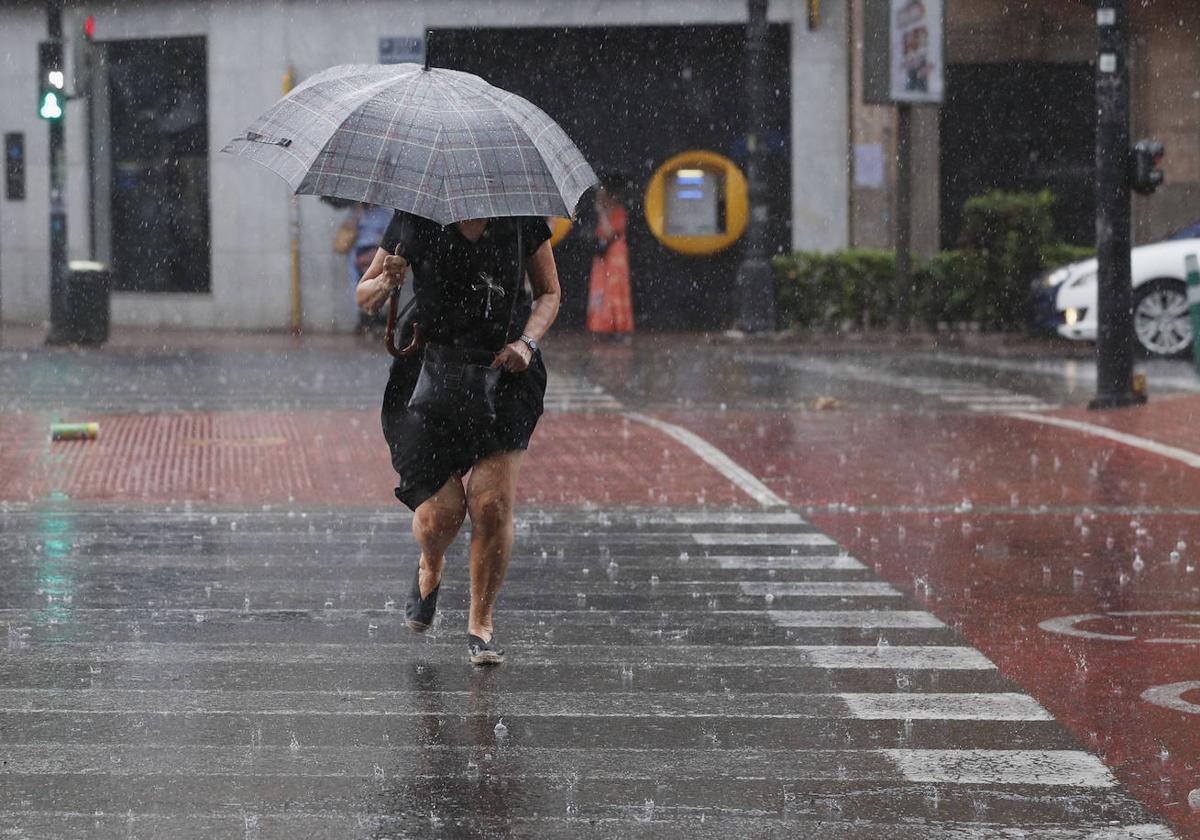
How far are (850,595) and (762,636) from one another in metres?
0.96

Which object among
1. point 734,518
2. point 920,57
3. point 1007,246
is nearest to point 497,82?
point 920,57

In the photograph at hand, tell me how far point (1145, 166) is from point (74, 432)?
27.3 feet

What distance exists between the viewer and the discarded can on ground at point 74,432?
527 inches

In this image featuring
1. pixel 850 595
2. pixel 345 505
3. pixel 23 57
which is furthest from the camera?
pixel 23 57

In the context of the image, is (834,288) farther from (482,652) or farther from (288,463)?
(482,652)

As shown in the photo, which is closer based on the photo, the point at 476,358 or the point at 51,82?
the point at 476,358

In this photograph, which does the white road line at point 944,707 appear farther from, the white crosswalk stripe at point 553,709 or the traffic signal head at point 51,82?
the traffic signal head at point 51,82

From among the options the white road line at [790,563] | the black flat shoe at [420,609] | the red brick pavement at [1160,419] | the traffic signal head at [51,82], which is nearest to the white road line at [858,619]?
the white road line at [790,563]

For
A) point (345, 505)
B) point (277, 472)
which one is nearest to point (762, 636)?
point (345, 505)

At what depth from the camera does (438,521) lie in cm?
667

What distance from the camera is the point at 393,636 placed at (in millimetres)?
7098

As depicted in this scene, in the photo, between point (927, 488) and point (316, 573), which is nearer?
point (316, 573)

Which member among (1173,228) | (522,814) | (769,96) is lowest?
(522,814)

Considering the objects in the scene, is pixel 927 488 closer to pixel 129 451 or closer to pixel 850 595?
pixel 850 595
